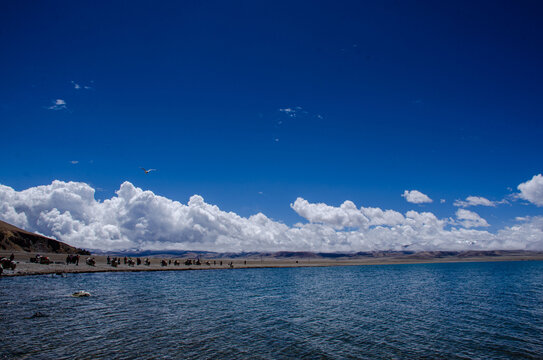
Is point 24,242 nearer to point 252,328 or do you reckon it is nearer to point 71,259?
point 71,259

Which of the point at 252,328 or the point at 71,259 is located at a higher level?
the point at 71,259

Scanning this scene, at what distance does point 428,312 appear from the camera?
33.2 m

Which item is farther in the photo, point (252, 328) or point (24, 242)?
point (24, 242)

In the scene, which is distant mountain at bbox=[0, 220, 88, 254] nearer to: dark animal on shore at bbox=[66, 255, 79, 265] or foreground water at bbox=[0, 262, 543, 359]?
dark animal on shore at bbox=[66, 255, 79, 265]

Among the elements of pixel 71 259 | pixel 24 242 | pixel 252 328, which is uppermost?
pixel 24 242

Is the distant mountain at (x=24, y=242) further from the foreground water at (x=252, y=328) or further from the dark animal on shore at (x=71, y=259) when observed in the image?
the foreground water at (x=252, y=328)

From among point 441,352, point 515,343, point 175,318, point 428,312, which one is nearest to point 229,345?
point 175,318

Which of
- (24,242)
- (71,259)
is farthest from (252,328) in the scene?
(24,242)

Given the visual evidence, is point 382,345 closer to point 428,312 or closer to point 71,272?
point 428,312

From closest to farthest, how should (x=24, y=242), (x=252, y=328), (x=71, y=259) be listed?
(x=252, y=328) < (x=71, y=259) < (x=24, y=242)

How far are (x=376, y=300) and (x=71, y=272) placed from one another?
2512 inches

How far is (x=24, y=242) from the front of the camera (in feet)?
371

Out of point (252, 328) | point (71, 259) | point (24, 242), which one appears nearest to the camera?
point (252, 328)

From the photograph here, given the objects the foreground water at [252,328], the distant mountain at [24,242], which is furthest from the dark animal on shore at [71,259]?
the foreground water at [252,328]
